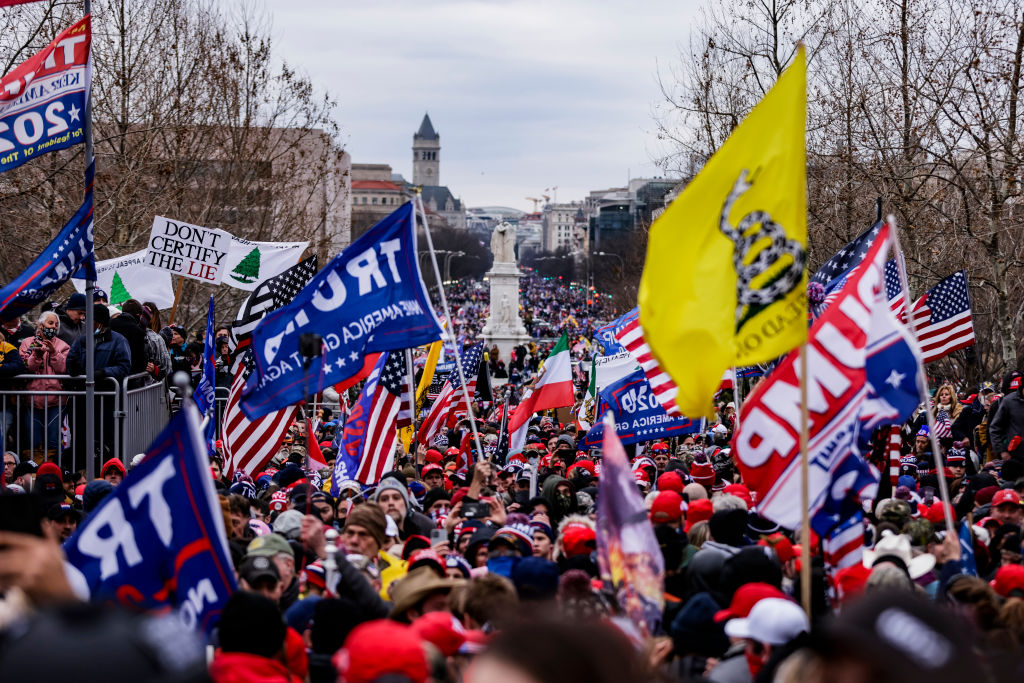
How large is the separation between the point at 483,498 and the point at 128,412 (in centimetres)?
535

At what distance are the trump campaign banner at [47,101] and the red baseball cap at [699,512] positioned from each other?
20.9 ft

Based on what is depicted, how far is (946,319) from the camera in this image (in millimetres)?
14188

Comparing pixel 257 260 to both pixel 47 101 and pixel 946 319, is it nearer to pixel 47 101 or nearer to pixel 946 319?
pixel 47 101

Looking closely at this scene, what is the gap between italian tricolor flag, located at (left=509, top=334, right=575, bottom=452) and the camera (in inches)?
607

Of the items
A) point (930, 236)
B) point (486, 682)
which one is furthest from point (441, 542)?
point (930, 236)

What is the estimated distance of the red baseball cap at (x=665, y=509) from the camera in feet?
26.4

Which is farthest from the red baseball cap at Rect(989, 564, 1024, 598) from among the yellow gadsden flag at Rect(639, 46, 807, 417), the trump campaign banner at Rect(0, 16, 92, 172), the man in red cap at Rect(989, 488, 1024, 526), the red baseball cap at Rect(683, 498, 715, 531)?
the trump campaign banner at Rect(0, 16, 92, 172)

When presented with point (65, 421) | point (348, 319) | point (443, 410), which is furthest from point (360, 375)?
point (443, 410)

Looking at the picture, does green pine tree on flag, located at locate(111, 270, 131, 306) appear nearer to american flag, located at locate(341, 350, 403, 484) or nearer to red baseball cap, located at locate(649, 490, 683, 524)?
american flag, located at locate(341, 350, 403, 484)

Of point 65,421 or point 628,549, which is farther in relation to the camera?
point 65,421

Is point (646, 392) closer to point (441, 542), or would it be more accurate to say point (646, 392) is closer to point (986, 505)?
point (986, 505)

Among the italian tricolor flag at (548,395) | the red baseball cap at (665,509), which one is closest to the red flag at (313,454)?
the italian tricolor flag at (548,395)

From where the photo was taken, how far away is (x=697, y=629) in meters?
6.02

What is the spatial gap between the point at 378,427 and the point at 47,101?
13.3 ft
